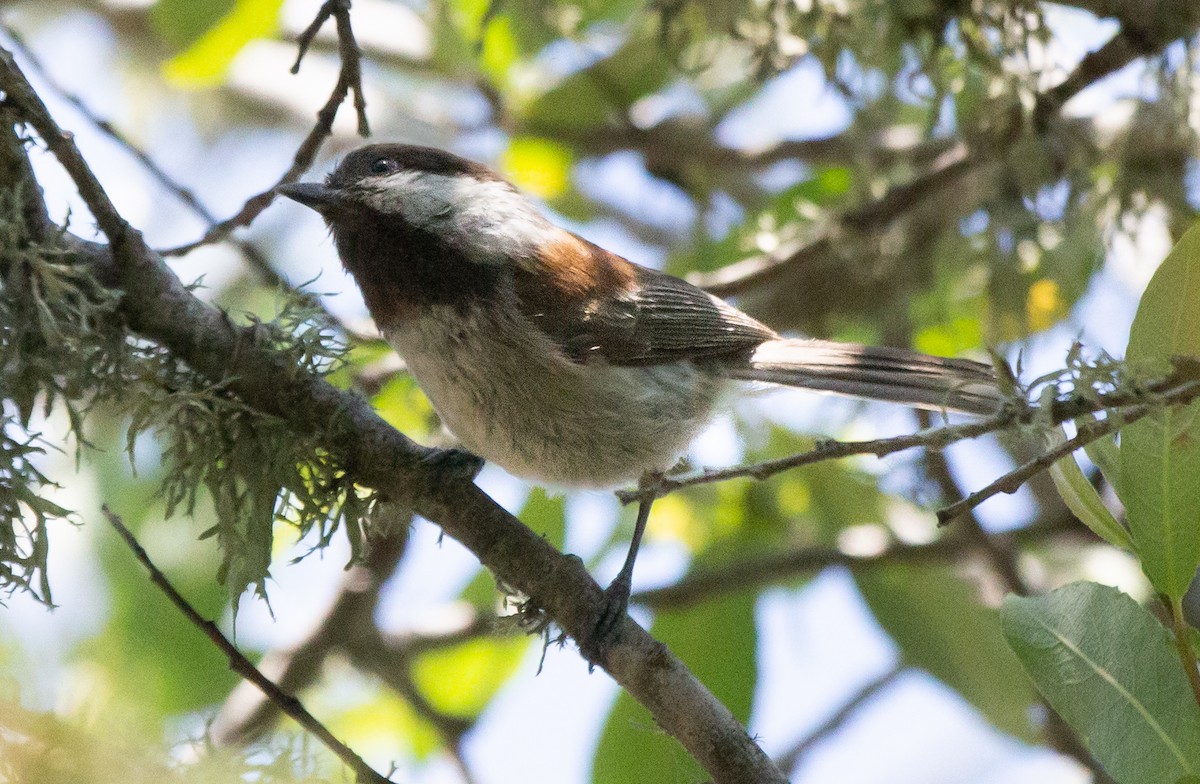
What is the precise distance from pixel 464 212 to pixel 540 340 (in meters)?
0.50

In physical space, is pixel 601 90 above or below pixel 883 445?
above

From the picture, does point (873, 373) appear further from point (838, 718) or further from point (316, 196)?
point (316, 196)

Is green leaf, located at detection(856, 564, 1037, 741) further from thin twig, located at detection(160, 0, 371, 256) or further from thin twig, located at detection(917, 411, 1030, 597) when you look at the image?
thin twig, located at detection(160, 0, 371, 256)

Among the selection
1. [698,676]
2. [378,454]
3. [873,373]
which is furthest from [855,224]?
[378,454]

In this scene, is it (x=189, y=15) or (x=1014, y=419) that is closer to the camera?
(x=1014, y=419)

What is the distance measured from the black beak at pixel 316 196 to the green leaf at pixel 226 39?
2.36 feet

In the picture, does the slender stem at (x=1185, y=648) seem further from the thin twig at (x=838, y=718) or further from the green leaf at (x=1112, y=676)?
the thin twig at (x=838, y=718)

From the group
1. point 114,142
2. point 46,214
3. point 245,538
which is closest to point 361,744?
point 245,538

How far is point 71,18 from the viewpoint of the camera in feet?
17.7

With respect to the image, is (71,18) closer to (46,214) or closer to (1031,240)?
(46,214)

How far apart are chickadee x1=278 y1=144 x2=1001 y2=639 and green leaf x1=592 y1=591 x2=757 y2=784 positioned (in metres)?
0.35

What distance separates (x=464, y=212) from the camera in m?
3.39

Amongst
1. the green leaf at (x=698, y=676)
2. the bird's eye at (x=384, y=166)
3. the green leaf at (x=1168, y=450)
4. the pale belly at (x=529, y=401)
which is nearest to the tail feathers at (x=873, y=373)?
the pale belly at (x=529, y=401)

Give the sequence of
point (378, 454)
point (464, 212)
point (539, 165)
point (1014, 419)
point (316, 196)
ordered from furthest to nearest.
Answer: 1. point (539, 165)
2. point (464, 212)
3. point (316, 196)
4. point (378, 454)
5. point (1014, 419)
